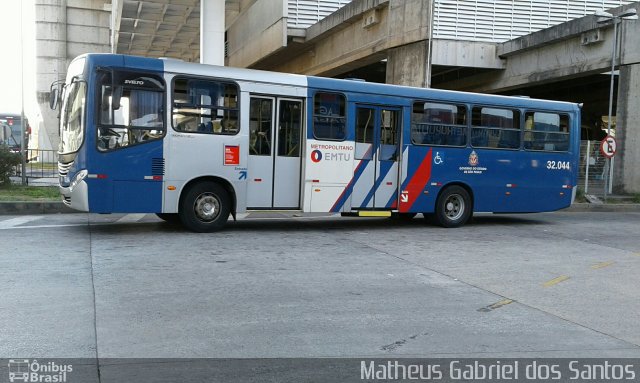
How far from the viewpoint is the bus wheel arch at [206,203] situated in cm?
1100

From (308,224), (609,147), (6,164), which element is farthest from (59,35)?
(609,147)

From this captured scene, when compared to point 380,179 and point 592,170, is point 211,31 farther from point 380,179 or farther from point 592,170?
point 592,170

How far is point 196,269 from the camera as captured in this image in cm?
796

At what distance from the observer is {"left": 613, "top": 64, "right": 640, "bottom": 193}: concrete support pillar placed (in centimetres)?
2161

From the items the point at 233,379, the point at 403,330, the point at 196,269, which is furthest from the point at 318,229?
the point at 233,379

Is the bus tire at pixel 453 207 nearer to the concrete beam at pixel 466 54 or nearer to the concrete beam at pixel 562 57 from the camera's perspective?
the concrete beam at pixel 562 57

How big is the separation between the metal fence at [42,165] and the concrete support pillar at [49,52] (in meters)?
25.0

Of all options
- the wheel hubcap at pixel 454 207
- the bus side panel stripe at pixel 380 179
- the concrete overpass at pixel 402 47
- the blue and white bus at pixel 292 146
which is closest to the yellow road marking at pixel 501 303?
the blue and white bus at pixel 292 146

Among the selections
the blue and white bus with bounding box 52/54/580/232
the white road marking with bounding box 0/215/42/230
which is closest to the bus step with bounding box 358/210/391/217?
the blue and white bus with bounding box 52/54/580/232

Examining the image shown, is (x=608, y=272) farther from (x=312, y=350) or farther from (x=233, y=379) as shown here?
(x=233, y=379)

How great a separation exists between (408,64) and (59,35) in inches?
1335

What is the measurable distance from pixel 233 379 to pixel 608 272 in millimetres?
6541

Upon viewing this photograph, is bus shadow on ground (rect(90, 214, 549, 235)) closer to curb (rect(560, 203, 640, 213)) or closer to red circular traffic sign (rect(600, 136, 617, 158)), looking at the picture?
curb (rect(560, 203, 640, 213))

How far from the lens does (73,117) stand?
35.0ft
